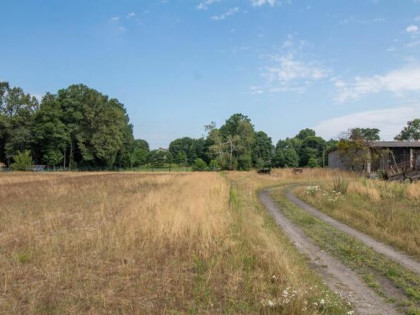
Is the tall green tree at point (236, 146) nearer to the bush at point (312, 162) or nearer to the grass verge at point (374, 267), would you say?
the bush at point (312, 162)

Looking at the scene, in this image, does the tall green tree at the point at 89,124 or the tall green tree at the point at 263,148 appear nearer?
the tall green tree at the point at 89,124

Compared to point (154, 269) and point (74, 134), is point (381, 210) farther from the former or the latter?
point (74, 134)

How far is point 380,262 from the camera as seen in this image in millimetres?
7469

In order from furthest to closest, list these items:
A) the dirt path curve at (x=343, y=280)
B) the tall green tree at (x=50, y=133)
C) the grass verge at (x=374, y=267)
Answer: the tall green tree at (x=50, y=133)
the grass verge at (x=374, y=267)
the dirt path curve at (x=343, y=280)

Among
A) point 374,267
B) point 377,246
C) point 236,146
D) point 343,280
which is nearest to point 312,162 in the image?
point 236,146

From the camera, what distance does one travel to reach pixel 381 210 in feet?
43.4

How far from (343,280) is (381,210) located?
26.0 ft

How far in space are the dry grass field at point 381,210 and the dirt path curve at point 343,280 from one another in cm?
211

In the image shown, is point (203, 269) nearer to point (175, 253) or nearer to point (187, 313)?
point (175, 253)

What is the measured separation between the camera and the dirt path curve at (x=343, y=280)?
5152mm

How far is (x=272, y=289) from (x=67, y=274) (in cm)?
332

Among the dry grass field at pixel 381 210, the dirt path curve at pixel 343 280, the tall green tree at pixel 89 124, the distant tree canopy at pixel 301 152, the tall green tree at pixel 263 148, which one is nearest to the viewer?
the dirt path curve at pixel 343 280

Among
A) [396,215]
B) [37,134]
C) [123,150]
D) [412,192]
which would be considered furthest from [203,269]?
[123,150]

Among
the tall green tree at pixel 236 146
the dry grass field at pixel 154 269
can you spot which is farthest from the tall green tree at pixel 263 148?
the dry grass field at pixel 154 269
